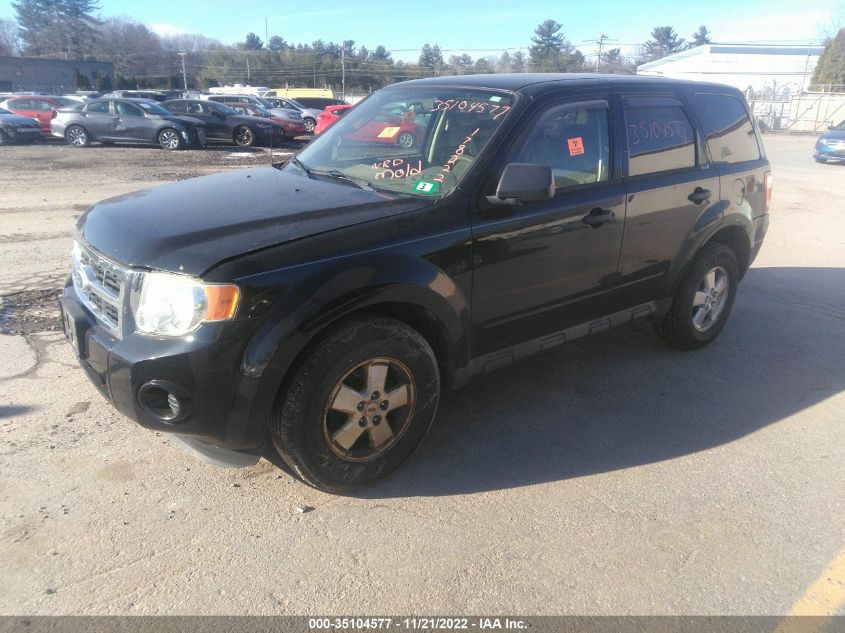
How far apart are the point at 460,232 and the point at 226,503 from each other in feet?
5.43

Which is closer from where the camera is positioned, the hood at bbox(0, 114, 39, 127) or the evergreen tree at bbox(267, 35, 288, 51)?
the hood at bbox(0, 114, 39, 127)

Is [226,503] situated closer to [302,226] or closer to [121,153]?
[302,226]

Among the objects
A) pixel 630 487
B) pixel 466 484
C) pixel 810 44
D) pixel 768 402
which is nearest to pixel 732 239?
pixel 768 402

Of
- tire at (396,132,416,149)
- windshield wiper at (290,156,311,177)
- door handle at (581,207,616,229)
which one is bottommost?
door handle at (581,207,616,229)

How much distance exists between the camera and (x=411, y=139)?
3896 millimetres

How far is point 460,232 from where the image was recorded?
3.17 metres

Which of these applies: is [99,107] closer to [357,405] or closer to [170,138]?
[170,138]

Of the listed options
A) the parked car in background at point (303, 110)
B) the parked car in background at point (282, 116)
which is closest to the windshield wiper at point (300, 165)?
the parked car in background at point (282, 116)

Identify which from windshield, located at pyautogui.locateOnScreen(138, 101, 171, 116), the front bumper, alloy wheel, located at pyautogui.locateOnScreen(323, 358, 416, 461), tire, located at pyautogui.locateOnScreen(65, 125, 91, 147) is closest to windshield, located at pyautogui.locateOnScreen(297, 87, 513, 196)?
alloy wheel, located at pyautogui.locateOnScreen(323, 358, 416, 461)

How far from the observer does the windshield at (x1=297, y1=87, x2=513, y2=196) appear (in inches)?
136

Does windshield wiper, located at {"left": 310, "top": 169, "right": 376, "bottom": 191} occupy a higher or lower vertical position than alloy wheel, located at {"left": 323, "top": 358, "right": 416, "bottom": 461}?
higher

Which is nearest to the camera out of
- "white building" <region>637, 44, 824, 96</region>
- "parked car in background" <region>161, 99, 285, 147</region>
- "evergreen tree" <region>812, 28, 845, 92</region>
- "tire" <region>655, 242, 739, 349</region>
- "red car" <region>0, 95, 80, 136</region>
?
"tire" <region>655, 242, 739, 349</region>

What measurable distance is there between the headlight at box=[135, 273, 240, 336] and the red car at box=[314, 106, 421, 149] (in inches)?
68.8

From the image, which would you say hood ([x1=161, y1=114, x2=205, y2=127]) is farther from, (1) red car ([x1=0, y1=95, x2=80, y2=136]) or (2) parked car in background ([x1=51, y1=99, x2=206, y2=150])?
(1) red car ([x1=0, y1=95, x2=80, y2=136])
